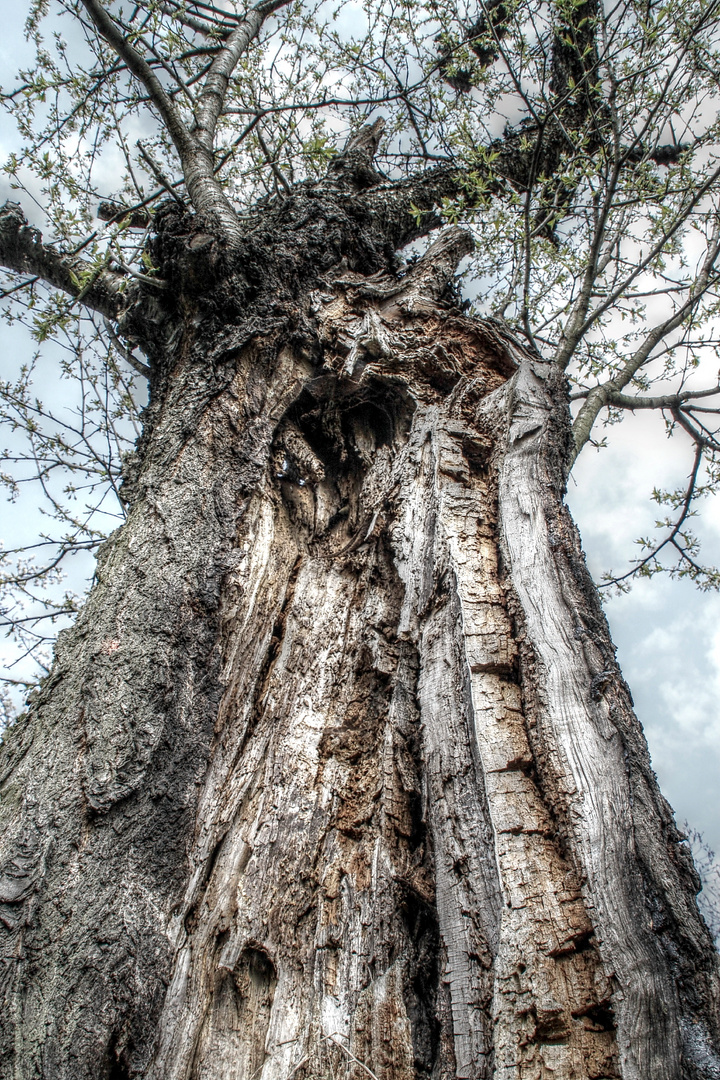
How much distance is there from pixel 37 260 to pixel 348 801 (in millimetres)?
3772

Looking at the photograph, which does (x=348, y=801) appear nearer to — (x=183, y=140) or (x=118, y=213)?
(x=183, y=140)

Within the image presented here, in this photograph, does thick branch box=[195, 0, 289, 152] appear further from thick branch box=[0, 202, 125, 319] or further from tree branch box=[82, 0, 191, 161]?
thick branch box=[0, 202, 125, 319]

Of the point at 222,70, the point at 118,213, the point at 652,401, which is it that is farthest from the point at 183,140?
the point at 652,401

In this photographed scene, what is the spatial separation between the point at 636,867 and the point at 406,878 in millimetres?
547

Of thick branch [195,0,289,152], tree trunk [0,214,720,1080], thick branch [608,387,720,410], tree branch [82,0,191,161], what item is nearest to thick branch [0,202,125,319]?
tree branch [82,0,191,161]

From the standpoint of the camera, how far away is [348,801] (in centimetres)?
167

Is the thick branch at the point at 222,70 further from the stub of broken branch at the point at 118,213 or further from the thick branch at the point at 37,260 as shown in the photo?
the thick branch at the point at 37,260

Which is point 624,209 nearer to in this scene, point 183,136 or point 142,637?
point 183,136

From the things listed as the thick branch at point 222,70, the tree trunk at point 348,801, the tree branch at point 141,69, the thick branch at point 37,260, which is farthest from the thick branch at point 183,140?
the tree trunk at point 348,801

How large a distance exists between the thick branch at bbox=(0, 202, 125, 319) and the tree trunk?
1.69 meters

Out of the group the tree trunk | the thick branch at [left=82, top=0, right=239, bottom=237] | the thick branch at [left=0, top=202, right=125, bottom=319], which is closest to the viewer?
the tree trunk

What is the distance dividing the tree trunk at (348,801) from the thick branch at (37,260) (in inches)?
66.3

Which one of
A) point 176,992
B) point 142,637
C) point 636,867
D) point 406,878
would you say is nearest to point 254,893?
point 176,992

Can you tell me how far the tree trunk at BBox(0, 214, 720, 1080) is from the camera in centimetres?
115
